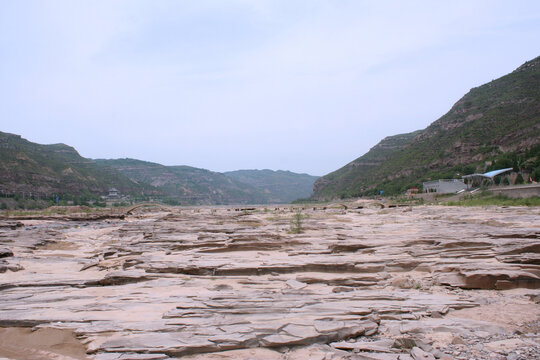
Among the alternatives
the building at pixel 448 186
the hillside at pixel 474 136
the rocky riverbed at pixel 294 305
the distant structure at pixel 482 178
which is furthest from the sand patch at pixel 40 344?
the hillside at pixel 474 136

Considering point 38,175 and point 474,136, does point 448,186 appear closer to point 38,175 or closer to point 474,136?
point 474,136

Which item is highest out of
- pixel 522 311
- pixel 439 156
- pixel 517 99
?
pixel 517 99

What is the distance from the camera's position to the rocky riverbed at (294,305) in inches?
185

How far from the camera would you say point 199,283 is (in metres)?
8.41

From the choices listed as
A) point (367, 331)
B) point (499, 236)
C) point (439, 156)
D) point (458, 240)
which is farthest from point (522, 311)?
point (439, 156)

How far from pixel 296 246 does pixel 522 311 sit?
8.17 meters

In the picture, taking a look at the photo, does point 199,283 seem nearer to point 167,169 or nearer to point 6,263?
point 6,263

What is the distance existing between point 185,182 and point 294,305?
146303mm

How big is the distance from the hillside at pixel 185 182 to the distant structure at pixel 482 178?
302 ft

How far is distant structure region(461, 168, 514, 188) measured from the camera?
39388 millimetres

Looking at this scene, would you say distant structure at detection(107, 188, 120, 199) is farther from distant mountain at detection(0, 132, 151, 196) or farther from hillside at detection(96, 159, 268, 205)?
hillside at detection(96, 159, 268, 205)

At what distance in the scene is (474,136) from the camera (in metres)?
59.2

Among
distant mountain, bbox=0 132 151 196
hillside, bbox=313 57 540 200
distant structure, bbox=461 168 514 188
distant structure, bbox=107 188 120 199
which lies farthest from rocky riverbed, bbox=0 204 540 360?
distant structure, bbox=107 188 120 199

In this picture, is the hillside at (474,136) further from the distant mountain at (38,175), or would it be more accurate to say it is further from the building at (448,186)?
the distant mountain at (38,175)
